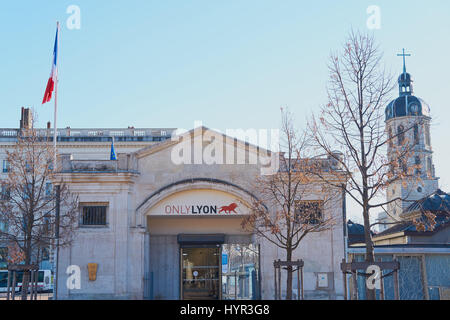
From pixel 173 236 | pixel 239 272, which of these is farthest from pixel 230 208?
pixel 173 236

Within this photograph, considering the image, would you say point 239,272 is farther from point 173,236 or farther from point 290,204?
point 290,204

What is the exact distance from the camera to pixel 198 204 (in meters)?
31.8

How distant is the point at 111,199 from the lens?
102 feet

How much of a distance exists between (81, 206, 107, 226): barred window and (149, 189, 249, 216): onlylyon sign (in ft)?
8.34

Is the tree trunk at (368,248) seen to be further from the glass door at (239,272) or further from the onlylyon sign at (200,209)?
the glass door at (239,272)

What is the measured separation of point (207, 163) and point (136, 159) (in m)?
3.85

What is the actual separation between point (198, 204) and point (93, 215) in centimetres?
561

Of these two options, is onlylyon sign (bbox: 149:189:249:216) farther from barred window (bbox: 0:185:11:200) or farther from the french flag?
the french flag

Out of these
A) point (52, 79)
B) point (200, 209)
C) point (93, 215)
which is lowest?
point (93, 215)

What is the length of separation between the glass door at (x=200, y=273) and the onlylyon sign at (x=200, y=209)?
3143 mm

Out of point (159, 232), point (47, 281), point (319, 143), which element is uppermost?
point (319, 143)

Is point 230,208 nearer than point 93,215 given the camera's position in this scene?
No
